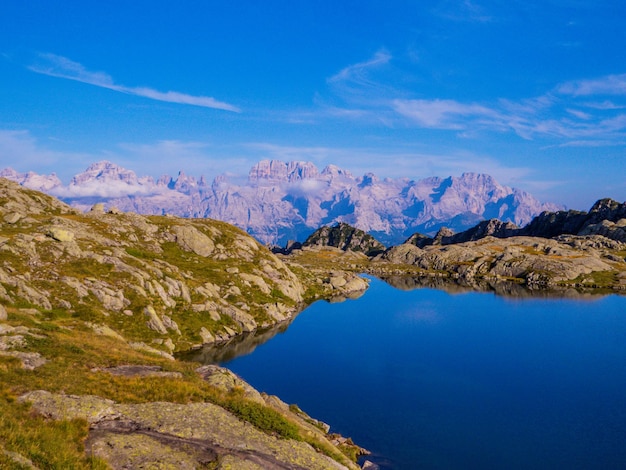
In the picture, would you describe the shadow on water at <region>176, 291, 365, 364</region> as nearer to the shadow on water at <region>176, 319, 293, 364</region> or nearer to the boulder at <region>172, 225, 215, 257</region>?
the shadow on water at <region>176, 319, 293, 364</region>

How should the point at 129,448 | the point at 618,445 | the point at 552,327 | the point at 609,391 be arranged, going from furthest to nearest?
the point at 552,327 < the point at 609,391 < the point at 618,445 < the point at 129,448

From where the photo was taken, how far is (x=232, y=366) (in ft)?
248

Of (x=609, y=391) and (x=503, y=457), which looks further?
(x=609, y=391)

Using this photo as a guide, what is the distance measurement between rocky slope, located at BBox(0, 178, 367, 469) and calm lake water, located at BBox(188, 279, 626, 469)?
32.5ft

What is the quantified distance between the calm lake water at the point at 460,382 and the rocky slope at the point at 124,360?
9.89 m

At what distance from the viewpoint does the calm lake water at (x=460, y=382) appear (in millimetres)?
49000

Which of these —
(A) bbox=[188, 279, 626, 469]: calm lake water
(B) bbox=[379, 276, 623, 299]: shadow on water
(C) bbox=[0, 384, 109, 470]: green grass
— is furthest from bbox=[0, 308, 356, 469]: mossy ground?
(B) bbox=[379, 276, 623, 299]: shadow on water

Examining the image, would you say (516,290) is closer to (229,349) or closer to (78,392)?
(229,349)

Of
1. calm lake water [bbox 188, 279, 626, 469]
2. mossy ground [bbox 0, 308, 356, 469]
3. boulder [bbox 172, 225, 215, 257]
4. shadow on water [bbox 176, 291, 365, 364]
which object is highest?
mossy ground [bbox 0, 308, 356, 469]

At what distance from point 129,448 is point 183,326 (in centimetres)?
6364

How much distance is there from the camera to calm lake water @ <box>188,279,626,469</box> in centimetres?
4900

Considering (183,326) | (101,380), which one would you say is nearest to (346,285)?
(183,326)

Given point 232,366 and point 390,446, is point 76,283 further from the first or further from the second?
point 390,446

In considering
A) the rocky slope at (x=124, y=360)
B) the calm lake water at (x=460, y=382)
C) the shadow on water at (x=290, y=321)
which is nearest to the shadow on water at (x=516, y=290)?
the shadow on water at (x=290, y=321)
